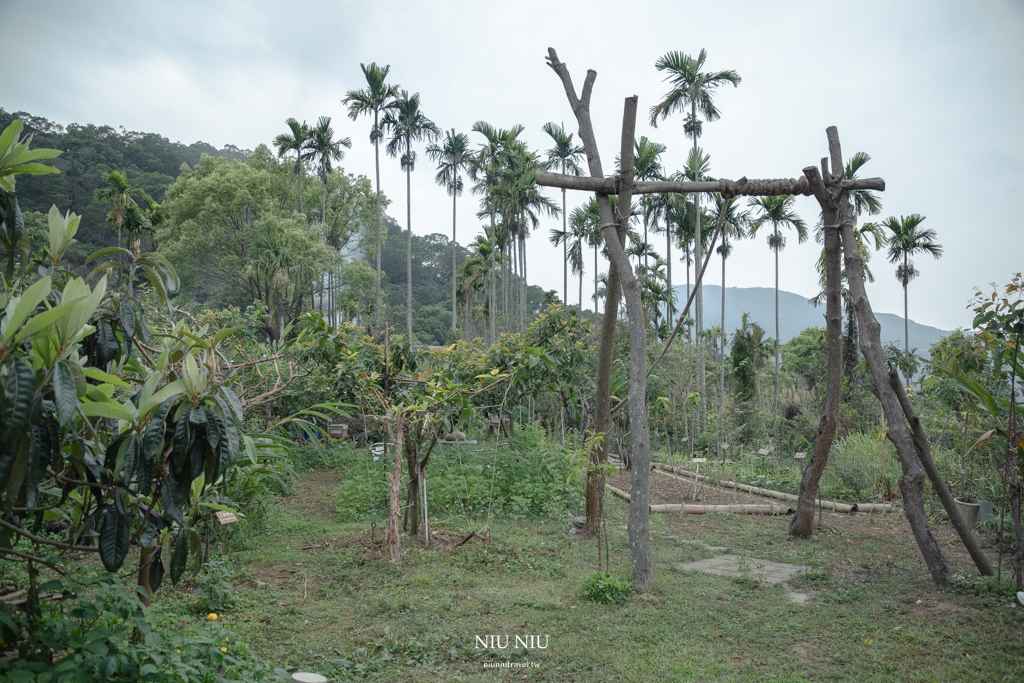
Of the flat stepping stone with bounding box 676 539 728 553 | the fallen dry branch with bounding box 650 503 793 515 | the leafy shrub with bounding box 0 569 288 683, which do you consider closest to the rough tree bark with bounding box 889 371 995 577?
the flat stepping stone with bounding box 676 539 728 553

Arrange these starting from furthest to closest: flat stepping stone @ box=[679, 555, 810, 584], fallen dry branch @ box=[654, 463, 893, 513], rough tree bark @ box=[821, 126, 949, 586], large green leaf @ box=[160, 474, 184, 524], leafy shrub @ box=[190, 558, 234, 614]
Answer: fallen dry branch @ box=[654, 463, 893, 513]
flat stepping stone @ box=[679, 555, 810, 584]
rough tree bark @ box=[821, 126, 949, 586]
leafy shrub @ box=[190, 558, 234, 614]
large green leaf @ box=[160, 474, 184, 524]

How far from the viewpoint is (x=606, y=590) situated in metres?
4.37

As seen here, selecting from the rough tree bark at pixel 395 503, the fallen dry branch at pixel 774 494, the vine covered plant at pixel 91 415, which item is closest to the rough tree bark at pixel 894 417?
the fallen dry branch at pixel 774 494

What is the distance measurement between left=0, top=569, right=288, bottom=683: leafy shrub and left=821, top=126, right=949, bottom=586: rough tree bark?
4.84 metres

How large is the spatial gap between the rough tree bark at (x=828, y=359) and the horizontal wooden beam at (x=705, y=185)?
0.61ft

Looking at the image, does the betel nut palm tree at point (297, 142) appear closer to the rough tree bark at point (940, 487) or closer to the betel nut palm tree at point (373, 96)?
the betel nut palm tree at point (373, 96)

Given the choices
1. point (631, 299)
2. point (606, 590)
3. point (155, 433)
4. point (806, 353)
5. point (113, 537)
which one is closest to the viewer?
point (155, 433)

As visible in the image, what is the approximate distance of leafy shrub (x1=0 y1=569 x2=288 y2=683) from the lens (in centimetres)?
207

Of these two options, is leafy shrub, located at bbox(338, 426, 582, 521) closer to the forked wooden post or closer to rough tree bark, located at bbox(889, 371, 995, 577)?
the forked wooden post

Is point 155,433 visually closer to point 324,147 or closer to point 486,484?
point 486,484

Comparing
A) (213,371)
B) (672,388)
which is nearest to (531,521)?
(213,371)

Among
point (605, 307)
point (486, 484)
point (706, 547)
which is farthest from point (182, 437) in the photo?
point (486, 484)

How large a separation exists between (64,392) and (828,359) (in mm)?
6663

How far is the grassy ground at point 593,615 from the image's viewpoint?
3.32 m
